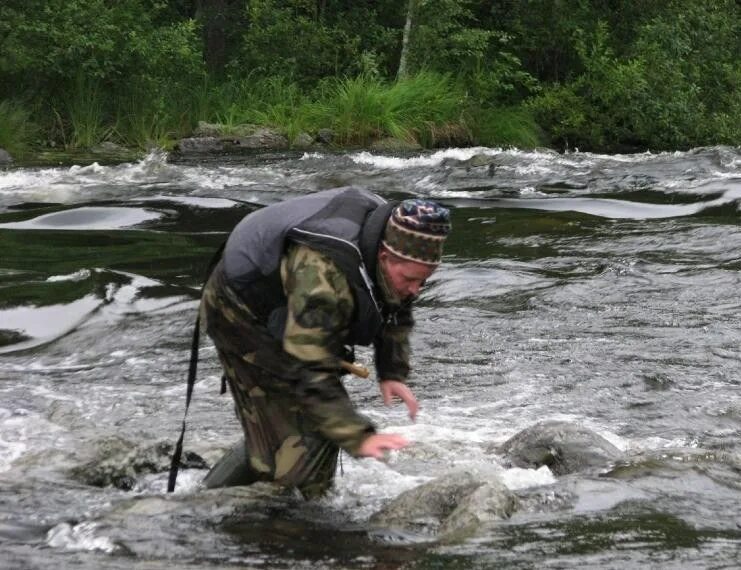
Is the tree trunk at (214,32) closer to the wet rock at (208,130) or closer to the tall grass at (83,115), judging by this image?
the wet rock at (208,130)

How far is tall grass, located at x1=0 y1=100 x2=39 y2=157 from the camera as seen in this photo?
18812mm

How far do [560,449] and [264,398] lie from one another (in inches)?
70.4

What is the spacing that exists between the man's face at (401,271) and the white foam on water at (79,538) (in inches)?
55.2

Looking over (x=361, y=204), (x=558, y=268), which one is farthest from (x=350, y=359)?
(x=558, y=268)

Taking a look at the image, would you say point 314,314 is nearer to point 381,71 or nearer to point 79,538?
point 79,538

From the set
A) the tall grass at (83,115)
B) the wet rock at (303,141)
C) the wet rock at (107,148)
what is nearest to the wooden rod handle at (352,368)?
the wet rock at (107,148)

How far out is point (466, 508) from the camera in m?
4.73

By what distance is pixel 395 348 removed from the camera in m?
4.79

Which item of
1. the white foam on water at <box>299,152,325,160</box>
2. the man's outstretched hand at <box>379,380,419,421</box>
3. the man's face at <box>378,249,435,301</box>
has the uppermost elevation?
the man's face at <box>378,249,435,301</box>

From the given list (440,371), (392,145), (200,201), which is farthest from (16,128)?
(440,371)

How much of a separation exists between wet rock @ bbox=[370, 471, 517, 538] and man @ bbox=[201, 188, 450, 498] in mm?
319

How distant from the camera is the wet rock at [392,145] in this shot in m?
20.6

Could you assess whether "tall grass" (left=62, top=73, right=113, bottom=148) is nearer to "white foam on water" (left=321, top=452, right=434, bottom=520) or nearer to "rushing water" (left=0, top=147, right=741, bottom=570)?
"rushing water" (left=0, top=147, right=741, bottom=570)

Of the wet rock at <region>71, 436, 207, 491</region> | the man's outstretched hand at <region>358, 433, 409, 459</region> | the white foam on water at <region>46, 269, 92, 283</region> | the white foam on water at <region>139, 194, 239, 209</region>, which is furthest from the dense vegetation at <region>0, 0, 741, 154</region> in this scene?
the man's outstretched hand at <region>358, 433, 409, 459</region>
